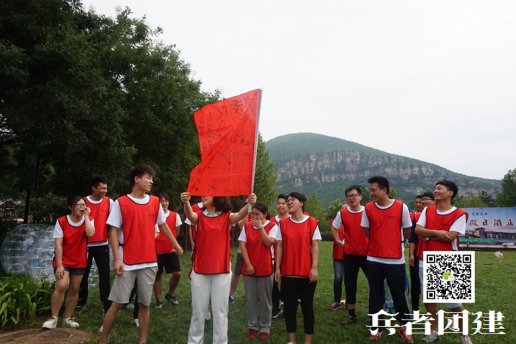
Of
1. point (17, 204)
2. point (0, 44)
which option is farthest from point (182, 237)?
point (0, 44)

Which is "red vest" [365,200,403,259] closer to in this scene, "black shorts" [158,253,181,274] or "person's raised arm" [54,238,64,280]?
"black shorts" [158,253,181,274]

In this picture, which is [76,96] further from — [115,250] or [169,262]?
[115,250]

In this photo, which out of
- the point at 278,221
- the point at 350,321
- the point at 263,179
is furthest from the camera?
the point at 263,179

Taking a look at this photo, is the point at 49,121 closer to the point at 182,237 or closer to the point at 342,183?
→ the point at 182,237

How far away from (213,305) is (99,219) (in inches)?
120

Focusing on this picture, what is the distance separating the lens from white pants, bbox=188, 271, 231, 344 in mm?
4711

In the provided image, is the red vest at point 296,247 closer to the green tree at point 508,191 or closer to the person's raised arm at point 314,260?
the person's raised arm at point 314,260

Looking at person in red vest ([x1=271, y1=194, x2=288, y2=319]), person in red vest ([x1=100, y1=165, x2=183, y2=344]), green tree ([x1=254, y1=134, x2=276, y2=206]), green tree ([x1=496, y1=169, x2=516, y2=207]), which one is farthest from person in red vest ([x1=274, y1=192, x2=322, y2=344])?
green tree ([x1=496, y1=169, x2=516, y2=207])

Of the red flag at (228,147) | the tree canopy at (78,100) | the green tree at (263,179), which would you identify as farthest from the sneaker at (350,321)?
the green tree at (263,179)

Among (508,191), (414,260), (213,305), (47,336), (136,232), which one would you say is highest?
(508,191)

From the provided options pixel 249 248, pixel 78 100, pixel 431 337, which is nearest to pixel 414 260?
pixel 431 337

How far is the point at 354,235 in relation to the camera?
22.3 feet

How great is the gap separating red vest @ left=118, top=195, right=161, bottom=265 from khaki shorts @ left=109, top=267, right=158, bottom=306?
5.7 inches

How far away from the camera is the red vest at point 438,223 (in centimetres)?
559
